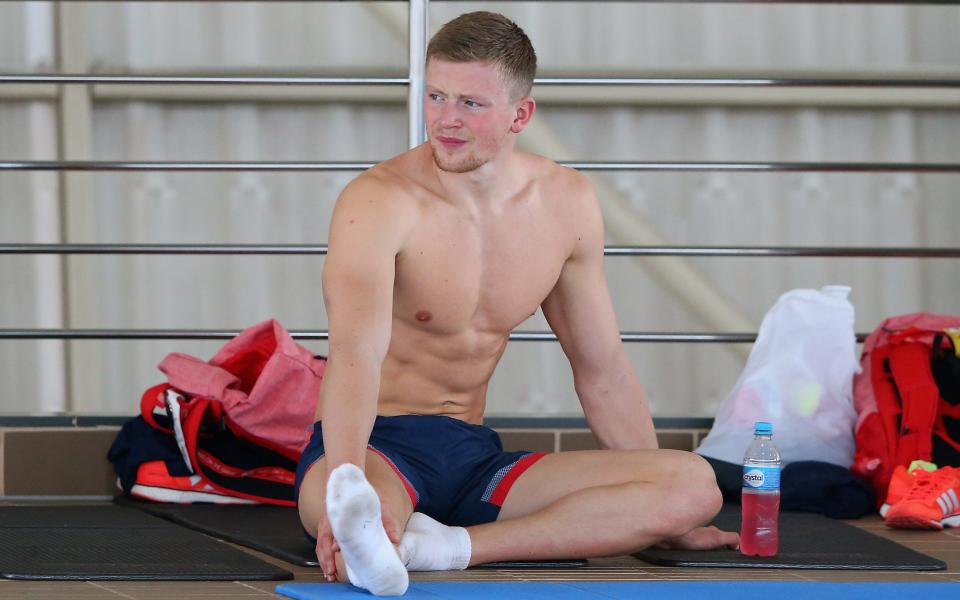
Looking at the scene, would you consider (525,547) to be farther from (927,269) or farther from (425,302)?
(927,269)

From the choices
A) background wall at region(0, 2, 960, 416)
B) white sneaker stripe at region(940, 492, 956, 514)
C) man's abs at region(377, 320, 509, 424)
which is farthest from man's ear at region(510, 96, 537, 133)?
background wall at region(0, 2, 960, 416)

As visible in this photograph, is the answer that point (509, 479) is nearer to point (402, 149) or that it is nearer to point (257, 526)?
point (257, 526)

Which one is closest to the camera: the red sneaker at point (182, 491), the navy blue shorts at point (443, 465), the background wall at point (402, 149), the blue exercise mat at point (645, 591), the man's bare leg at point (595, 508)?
the blue exercise mat at point (645, 591)

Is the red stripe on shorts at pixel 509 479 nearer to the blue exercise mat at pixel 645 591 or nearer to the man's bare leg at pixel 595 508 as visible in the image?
the man's bare leg at pixel 595 508

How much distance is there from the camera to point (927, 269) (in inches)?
227

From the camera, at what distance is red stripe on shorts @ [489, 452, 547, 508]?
7.66 feet

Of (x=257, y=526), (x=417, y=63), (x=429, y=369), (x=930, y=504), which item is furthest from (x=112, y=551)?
(x=930, y=504)

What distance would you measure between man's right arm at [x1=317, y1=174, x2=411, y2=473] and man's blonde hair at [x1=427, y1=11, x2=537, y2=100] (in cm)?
25

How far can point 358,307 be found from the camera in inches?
86.1

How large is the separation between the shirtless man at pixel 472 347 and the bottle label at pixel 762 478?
8cm

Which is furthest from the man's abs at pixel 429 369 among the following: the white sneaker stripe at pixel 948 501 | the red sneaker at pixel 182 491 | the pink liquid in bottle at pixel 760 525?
the white sneaker stripe at pixel 948 501

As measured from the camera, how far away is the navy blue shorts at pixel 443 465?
7.63ft

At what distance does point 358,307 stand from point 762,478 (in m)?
0.72

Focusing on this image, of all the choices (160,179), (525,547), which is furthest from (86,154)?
(525,547)
